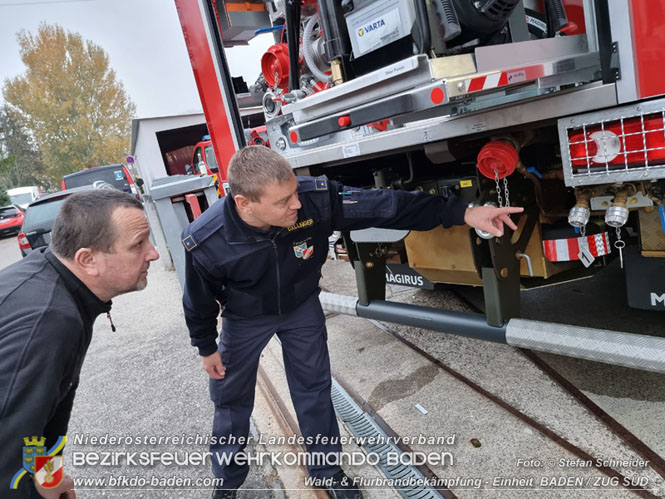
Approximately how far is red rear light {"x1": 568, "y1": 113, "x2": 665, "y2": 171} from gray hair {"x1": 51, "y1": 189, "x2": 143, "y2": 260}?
165 centimetres

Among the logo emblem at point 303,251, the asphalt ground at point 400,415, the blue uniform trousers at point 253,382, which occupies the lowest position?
the asphalt ground at point 400,415

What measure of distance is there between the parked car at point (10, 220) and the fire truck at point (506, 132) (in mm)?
22814

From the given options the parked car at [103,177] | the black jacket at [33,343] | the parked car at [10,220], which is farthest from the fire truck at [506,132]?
the parked car at [10,220]

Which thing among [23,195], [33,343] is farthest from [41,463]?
[23,195]

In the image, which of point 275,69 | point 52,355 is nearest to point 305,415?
point 52,355

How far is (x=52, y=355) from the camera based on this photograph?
3.96 ft

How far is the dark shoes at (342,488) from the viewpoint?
2125 millimetres

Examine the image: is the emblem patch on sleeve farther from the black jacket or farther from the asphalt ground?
the asphalt ground

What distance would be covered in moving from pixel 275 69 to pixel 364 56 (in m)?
1.50

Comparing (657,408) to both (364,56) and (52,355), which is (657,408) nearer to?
(364,56)

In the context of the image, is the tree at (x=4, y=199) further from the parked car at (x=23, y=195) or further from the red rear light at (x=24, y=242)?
the red rear light at (x=24, y=242)

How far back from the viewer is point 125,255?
148 centimetres

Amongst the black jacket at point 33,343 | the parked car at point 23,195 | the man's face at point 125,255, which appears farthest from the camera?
the parked car at point 23,195

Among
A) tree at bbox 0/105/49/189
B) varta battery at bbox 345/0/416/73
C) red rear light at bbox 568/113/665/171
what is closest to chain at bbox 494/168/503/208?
red rear light at bbox 568/113/665/171
